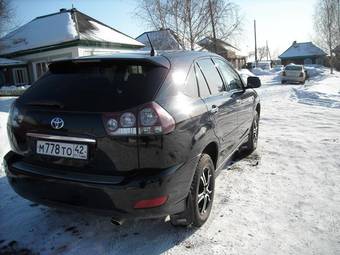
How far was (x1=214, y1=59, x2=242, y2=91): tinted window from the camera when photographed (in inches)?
181

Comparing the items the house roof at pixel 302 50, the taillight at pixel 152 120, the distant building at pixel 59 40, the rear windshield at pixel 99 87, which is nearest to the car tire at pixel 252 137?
the rear windshield at pixel 99 87

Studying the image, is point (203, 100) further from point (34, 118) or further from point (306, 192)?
point (306, 192)

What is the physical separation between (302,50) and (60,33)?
61.6 meters

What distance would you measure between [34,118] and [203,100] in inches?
60.7

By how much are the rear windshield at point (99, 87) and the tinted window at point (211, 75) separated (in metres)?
0.90

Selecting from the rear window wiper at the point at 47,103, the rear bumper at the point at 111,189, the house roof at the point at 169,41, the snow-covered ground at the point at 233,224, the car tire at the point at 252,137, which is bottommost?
the snow-covered ground at the point at 233,224

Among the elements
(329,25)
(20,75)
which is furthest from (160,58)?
(329,25)

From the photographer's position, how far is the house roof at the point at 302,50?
7200 cm

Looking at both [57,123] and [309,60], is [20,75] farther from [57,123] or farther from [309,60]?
[309,60]

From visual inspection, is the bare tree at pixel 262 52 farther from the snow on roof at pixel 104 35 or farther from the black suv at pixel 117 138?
the black suv at pixel 117 138

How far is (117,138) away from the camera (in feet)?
9.07

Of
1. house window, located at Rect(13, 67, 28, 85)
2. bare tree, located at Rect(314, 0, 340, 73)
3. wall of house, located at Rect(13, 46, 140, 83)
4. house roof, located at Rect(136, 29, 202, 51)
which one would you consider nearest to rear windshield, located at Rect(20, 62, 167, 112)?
house roof, located at Rect(136, 29, 202, 51)

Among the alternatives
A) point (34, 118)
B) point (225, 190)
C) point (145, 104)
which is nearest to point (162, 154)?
point (145, 104)

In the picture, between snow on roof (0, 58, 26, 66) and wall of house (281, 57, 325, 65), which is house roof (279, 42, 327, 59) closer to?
wall of house (281, 57, 325, 65)
